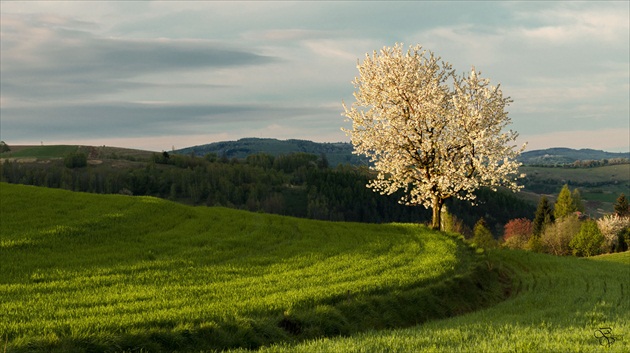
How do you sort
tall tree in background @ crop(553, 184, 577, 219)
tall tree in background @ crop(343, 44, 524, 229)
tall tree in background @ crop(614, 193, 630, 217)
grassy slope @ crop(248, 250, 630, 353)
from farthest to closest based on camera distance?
tall tree in background @ crop(553, 184, 577, 219)
tall tree in background @ crop(614, 193, 630, 217)
tall tree in background @ crop(343, 44, 524, 229)
grassy slope @ crop(248, 250, 630, 353)

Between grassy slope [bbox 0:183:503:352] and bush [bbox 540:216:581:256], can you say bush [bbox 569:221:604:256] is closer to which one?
bush [bbox 540:216:581:256]

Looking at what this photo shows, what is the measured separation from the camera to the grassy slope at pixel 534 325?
15094 millimetres

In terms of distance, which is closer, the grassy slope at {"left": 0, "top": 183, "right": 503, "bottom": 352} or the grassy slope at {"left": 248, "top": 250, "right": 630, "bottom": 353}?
the grassy slope at {"left": 248, "top": 250, "right": 630, "bottom": 353}

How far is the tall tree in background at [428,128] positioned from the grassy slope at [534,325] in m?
9.36

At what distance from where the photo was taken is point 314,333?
21.6 meters

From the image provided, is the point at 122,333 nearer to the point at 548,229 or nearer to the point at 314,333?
the point at 314,333

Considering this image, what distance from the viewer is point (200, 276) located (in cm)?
2938

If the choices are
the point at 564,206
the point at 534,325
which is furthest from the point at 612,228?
the point at 534,325

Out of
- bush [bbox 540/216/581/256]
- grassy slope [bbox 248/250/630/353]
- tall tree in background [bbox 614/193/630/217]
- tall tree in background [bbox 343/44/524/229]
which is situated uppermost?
tall tree in background [bbox 343/44/524/229]

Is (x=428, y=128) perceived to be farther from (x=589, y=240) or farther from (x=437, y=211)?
(x=589, y=240)

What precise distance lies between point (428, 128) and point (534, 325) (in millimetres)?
34050

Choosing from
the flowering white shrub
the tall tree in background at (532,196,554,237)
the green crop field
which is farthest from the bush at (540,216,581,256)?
the green crop field

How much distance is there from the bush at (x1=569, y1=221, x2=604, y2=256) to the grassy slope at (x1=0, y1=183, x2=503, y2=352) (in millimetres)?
99285

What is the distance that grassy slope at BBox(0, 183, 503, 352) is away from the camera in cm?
1934
